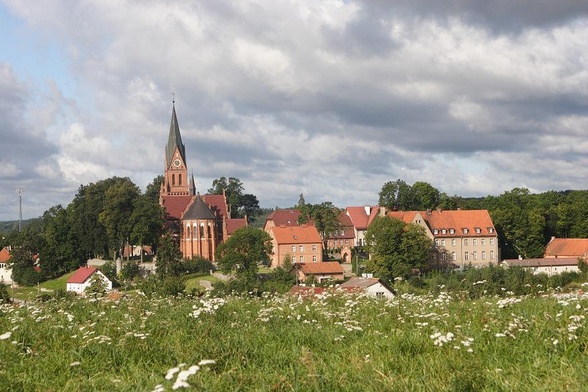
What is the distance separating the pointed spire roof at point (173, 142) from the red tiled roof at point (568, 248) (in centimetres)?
6553

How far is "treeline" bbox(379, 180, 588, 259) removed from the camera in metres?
79.3

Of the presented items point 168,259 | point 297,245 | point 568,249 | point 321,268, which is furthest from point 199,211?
point 568,249

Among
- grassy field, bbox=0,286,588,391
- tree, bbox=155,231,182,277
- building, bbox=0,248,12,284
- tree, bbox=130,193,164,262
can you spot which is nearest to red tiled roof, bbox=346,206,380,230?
tree, bbox=130,193,164,262

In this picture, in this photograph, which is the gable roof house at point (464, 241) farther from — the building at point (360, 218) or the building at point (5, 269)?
the building at point (5, 269)

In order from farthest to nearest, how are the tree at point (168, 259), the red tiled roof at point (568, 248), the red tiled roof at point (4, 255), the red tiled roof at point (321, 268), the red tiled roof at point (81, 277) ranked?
the red tiled roof at point (4, 255)
the red tiled roof at point (568, 248)
the red tiled roof at point (321, 268)
the tree at point (168, 259)
the red tiled roof at point (81, 277)

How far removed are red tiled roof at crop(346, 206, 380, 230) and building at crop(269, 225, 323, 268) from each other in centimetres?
2238

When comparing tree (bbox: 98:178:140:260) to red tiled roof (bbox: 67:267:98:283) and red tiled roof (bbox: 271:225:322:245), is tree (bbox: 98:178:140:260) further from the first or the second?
red tiled roof (bbox: 271:225:322:245)

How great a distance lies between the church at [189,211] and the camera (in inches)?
3344

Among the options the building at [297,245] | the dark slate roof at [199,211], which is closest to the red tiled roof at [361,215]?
the building at [297,245]

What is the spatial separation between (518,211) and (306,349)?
265 feet

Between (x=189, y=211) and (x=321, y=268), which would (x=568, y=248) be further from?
(x=189, y=211)

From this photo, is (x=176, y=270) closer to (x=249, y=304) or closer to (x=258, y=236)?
(x=258, y=236)

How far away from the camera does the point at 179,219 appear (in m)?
93.3

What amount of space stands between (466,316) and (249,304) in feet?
14.2
